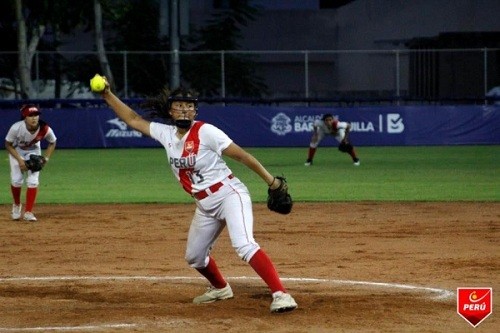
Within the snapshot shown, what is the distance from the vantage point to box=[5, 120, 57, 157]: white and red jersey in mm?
17094

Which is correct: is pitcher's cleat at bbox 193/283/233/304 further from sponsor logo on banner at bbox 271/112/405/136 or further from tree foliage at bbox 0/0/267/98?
tree foliage at bbox 0/0/267/98

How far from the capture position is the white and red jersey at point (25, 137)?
1709cm

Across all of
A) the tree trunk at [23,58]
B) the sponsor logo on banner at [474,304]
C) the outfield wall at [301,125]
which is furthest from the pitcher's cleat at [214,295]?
the tree trunk at [23,58]

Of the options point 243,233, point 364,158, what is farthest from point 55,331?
point 364,158

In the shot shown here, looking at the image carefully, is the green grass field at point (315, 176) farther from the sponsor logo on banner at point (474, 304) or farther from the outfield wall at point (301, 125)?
the sponsor logo on banner at point (474, 304)

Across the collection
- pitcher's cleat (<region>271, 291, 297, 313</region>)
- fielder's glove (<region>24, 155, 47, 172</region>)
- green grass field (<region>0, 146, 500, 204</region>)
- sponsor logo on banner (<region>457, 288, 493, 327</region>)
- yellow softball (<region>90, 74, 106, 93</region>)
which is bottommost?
green grass field (<region>0, 146, 500, 204</region>)

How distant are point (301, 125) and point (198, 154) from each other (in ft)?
89.4

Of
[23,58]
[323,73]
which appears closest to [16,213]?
[23,58]

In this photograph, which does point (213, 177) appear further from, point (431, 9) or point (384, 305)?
point (431, 9)

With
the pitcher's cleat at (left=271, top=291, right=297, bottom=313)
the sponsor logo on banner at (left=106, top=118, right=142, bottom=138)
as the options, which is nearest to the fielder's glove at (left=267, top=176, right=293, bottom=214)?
A: the pitcher's cleat at (left=271, top=291, right=297, bottom=313)

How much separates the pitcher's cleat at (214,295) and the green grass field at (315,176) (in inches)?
388

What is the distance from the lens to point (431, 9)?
49406mm

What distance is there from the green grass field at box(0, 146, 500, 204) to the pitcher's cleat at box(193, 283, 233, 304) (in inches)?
388

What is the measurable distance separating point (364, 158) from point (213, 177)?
864 inches
